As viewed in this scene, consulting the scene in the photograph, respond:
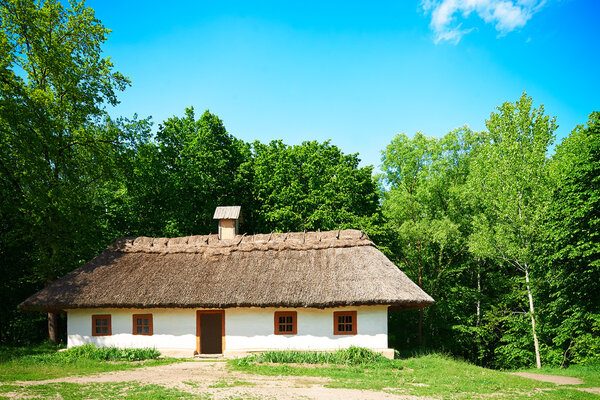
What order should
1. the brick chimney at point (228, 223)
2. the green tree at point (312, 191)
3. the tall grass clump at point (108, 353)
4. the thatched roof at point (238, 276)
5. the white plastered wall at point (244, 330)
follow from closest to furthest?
the tall grass clump at point (108, 353)
the thatched roof at point (238, 276)
the white plastered wall at point (244, 330)
the brick chimney at point (228, 223)
the green tree at point (312, 191)

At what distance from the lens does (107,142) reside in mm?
19609

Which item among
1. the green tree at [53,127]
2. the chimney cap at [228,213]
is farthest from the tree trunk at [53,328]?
the chimney cap at [228,213]

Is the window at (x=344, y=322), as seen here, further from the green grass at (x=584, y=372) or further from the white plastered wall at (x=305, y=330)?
the green grass at (x=584, y=372)

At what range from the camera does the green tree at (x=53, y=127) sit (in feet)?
56.7

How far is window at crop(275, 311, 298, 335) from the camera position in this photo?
53.6ft

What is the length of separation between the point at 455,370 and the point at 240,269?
926 cm

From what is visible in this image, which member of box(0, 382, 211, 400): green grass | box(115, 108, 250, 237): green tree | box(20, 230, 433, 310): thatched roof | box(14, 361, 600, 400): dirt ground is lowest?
box(14, 361, 600, 400): dirt ground

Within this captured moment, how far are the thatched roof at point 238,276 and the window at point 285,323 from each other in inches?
36.6

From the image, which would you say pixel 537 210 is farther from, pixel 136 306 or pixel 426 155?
pixel 136 306

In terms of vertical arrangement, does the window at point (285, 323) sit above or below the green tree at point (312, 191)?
below

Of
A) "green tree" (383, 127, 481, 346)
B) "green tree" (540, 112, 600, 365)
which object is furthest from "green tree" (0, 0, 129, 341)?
"green tree" (540, 112, 600, 365)

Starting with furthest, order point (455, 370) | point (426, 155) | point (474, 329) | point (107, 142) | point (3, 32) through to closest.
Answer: point (426, 155)
point (474, 329)
point (107, 142)
point (3, 32)
point (455, 370)

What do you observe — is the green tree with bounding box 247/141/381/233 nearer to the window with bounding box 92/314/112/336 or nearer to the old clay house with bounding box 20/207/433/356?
the old clay house with bounding box 20/207/433/356

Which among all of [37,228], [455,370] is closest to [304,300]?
[455,370]
